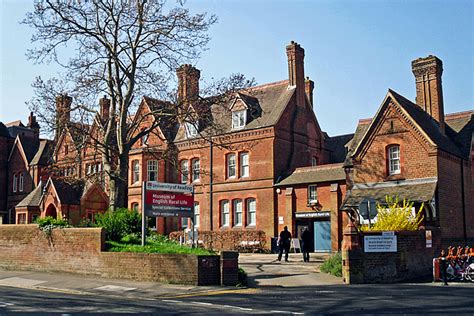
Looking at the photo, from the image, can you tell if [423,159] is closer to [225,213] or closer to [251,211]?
[251,211]

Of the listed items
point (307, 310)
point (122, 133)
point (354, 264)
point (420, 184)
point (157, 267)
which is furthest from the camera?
point (420, 184)

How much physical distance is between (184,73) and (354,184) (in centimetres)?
1323

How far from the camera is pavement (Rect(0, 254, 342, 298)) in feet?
A: 58.1

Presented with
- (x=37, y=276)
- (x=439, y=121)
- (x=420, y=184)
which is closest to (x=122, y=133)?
(x=37, y=276)

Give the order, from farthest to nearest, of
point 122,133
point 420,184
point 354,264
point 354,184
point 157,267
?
point 354,184
point 420,184
point 122,133
point 354,264
point 157,267

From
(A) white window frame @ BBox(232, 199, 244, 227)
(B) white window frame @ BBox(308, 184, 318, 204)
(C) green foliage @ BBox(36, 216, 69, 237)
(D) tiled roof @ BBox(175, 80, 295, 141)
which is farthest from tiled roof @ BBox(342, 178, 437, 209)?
(C) green foliage @ BBox(36, 216, 69, 237)

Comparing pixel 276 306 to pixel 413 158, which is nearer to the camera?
pixel 276 306

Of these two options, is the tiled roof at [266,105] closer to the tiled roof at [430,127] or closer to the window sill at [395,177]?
the tiled roof at [430,127]

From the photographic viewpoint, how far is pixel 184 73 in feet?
89.1

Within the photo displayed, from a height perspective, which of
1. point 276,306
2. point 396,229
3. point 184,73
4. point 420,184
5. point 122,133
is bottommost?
point 276,306

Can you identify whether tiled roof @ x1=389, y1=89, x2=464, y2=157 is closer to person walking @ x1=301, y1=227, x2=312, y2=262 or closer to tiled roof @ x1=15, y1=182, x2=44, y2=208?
person walking @ x1=301, y1=227, x2=312, y2=262

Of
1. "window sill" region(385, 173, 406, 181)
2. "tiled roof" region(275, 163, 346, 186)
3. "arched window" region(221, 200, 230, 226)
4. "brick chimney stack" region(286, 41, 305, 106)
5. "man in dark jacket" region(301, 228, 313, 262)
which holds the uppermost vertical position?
"brick chimney stack" region(286, 41, 305, 106)

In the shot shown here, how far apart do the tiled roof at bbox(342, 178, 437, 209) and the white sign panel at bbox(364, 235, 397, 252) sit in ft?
27.1

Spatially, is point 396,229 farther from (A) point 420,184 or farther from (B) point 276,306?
(B) point 276,306
